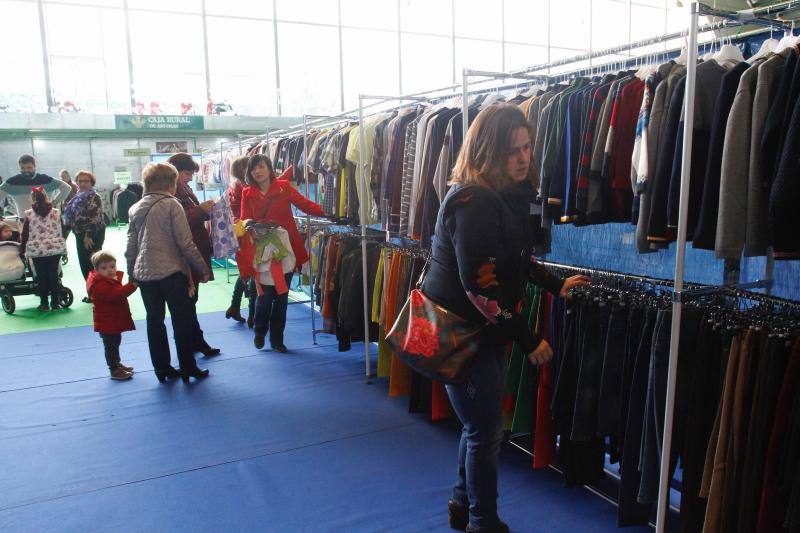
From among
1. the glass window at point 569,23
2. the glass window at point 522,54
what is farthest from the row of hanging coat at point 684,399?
the glass window at point 569,23

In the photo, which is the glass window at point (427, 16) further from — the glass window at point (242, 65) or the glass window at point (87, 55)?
the glass window at point (87, 55)

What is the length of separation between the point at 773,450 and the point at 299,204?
3.48 metres

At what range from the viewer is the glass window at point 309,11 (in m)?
14.9

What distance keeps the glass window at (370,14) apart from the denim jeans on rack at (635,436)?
49.0ft

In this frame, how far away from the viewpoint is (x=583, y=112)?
246 cm

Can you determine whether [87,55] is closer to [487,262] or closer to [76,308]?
[76,308]

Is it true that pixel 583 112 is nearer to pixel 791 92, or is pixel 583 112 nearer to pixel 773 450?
pixel 791 92

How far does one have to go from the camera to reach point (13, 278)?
20.7 feet

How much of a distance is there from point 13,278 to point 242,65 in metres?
10.3

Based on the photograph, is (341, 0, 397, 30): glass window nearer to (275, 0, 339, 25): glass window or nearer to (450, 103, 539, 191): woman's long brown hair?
(275, 0, 339, 25): glass window

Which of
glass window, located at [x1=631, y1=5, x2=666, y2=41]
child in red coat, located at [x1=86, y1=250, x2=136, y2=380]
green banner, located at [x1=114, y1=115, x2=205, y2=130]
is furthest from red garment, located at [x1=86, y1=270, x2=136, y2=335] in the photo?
glass window, located at [x1=631, y1=5, x2=666, y2=41]

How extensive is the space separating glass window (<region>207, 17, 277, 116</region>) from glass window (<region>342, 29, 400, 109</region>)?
1.95 metres

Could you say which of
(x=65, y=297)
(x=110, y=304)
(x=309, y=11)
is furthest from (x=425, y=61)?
(x=110, y=304)

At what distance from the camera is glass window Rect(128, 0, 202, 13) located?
45.1ft
